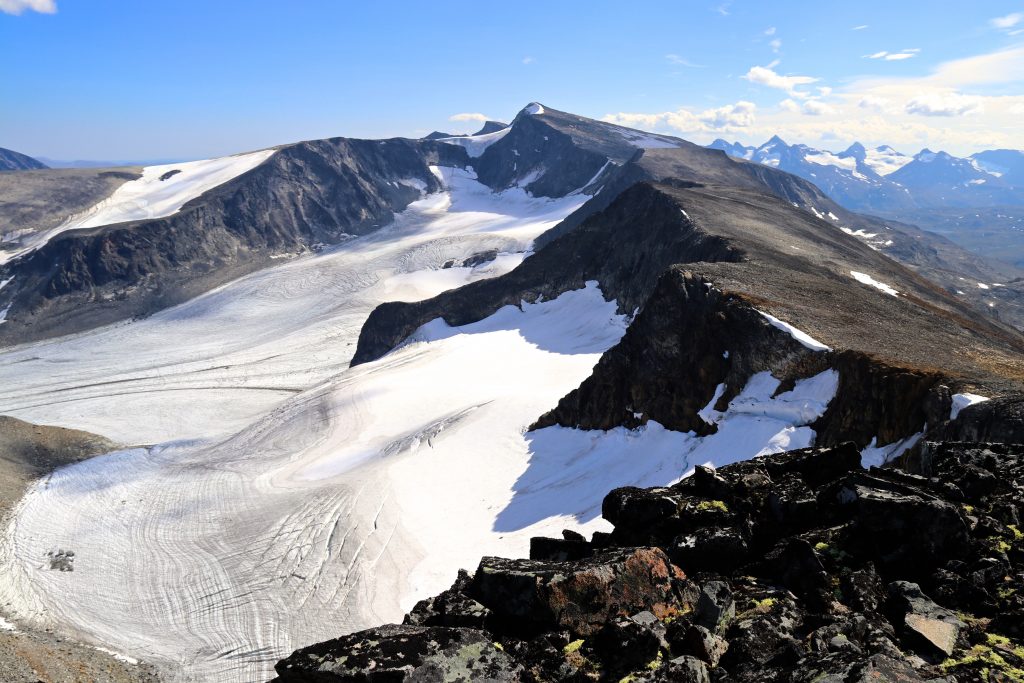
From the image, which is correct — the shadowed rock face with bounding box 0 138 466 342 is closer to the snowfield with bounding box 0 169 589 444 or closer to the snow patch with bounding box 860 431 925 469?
the snowfield with bounding box 0 169 589 444

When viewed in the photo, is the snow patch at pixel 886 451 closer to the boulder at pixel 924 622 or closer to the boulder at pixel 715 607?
the boulder at pixel 924 622

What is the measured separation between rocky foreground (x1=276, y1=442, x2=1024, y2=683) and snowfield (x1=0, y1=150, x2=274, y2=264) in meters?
155

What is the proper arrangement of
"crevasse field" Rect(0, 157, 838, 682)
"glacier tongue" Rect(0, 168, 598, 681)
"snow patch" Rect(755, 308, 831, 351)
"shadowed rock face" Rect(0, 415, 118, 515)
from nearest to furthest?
1. "snow patch" Rect(755, 308, 831, 351)
2. "crevasse field" Rect(0, 157, 838, 682)
3. "glacier tongue" Rect(0, 168, 598, 681)
4. "shadowed rock face" Rect(0, 415, 118, 515)

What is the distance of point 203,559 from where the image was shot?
33.5 metres

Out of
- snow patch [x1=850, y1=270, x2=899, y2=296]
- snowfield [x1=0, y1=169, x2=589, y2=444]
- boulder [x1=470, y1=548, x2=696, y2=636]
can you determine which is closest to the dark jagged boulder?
boulder [x1=470, y1=548, x2=696, y2=636]

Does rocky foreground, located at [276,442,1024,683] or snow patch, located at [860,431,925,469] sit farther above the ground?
rocky foreground, located at [276,442,1024,683]

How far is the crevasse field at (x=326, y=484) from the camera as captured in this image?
27.6m

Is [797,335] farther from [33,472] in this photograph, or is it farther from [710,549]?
[33,472]

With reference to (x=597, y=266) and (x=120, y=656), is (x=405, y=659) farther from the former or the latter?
(x=597, y=266)

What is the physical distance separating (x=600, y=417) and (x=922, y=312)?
1711cm

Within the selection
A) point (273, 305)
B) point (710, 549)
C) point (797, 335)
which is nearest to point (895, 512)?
point (710, 549)

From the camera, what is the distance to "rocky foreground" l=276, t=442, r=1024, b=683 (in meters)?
6.36

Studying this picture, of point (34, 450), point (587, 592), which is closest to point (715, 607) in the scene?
point (587, 592)

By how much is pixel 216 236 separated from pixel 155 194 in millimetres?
30326
